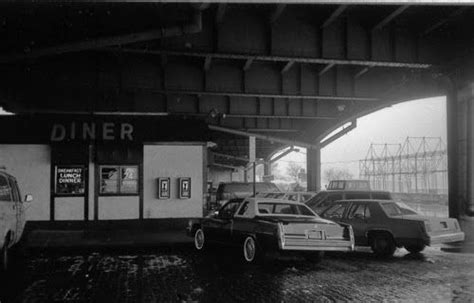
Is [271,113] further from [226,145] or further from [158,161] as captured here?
[226,145]

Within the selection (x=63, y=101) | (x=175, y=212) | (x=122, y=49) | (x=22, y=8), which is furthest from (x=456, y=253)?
(x=63, y=101)

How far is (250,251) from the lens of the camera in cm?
1186

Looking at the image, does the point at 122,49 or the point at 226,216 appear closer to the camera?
the point at 226,216

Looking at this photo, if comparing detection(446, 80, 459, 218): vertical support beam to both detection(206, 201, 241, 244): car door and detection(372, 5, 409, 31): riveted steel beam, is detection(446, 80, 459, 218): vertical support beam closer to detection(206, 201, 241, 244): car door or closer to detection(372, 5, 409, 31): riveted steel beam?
detection(372, 5, 409, 31): riveted steel beam

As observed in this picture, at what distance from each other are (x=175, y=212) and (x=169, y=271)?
32.2ft

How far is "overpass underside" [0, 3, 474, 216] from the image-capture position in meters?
14.3

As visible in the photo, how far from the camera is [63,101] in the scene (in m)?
24.9

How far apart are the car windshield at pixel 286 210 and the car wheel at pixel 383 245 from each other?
6.23 ft

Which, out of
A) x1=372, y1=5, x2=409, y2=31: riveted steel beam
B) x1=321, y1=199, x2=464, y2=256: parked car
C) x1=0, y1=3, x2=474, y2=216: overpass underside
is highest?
x1=372, y1=5, x2=409, y2=31: riveted steel beam

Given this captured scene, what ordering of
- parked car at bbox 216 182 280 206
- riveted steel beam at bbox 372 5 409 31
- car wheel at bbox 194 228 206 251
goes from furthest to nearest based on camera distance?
1. parked car at bbox 216 182 280 206
2. riveted steel beam at bbox 372 5 409 31
3. car wheel at bbox 194 228 206 251

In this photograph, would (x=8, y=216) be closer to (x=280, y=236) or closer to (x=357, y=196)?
(x=280, y=236)

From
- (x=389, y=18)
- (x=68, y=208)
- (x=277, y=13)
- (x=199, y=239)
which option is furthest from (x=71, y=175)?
(x=389, y=18)

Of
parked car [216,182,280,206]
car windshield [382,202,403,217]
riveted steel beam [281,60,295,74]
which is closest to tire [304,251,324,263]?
car windshield [382,202,403,217]

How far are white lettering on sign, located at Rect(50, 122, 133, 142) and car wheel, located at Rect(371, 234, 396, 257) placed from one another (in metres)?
10.3
